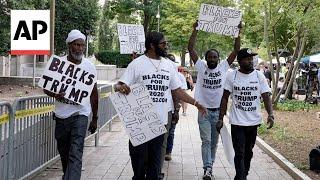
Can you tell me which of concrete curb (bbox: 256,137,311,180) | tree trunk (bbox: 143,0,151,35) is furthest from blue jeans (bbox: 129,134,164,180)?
tree trunk (bbox: 143,0,151,35)

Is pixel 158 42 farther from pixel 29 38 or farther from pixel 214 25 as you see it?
pixel 29 38

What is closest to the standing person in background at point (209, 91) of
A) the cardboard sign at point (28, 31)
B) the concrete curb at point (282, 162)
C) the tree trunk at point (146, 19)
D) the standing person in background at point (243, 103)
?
the standing person in background at point (243, 103)

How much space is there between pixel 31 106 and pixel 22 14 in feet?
8.01

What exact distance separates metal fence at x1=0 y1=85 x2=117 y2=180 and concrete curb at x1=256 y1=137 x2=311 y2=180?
3.68 meters

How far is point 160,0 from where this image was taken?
4484 cm

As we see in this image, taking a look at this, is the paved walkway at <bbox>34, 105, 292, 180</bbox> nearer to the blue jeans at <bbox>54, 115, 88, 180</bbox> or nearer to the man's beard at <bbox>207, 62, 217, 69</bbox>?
the man's beard at <bbox>207, 62, 217, 69</bbox>

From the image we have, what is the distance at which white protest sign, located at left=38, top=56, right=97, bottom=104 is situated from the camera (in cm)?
619

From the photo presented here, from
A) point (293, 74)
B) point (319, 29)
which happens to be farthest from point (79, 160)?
point (293, 74)

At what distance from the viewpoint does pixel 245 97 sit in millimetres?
7043

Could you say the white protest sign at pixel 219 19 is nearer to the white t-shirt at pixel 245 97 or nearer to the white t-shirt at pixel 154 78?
the white t-shirt at pixel 245 97

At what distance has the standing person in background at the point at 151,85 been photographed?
5988 mm

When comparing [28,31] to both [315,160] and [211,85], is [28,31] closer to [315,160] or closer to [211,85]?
[211,85]

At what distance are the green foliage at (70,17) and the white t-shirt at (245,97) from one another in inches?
1157

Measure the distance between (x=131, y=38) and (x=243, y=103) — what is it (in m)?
6.28
